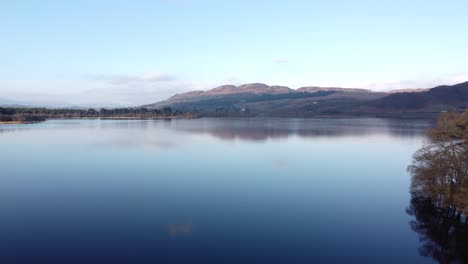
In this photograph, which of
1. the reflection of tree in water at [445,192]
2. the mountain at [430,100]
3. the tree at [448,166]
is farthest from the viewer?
the mountain at [430,100]

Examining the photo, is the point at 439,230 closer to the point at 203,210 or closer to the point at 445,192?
the point at 445,192

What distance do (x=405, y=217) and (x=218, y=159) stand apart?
39.6ft

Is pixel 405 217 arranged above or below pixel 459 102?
below

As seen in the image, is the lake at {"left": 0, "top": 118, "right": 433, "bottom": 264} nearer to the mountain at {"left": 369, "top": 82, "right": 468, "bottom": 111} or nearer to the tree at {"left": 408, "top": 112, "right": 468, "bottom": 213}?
the tree at {"left": 408, "top": 112, "right": 468, "bottom": 213}

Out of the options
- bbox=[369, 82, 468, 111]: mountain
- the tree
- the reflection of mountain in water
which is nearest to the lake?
the tree

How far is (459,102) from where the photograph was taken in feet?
267

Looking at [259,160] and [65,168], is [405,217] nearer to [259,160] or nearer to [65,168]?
[259,160]

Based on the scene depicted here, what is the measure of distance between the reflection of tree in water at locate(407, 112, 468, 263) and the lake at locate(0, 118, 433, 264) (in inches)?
21.4

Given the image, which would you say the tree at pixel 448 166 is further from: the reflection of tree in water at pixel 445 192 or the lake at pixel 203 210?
the lake at pixel 203 210

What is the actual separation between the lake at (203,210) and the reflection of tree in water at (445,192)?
54cm

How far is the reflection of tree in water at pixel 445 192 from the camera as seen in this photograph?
944 cm

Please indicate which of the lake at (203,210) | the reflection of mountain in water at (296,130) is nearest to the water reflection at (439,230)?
the lake at (203,210)

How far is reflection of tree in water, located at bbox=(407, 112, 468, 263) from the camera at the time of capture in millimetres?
9438

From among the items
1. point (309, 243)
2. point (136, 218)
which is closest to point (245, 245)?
point (309, 243)
